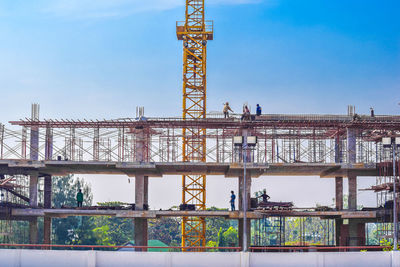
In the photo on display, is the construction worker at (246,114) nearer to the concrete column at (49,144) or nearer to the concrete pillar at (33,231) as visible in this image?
the concrete column at (49,144)

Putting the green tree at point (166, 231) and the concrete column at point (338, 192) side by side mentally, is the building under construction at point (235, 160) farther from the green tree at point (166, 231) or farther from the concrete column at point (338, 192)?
the green tree at point (166, 231)

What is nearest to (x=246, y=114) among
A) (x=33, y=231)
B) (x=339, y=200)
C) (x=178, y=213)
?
(x=178, y=213)

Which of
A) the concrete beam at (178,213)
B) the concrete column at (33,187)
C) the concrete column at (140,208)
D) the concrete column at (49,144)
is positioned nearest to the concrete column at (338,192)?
the concrete beam at (178,213)

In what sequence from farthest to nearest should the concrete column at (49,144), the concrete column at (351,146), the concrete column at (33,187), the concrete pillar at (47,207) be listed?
1. the concrete pillar at (47,207)
2. the concrete column at (49,144)
3. the concrete column at (33,187)
4. the concrete column at (351,146)

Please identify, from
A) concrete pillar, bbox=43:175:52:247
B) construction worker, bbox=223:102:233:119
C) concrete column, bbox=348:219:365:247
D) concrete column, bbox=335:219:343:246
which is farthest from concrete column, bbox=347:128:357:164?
concrete pillar, bbox=43:175:52:247

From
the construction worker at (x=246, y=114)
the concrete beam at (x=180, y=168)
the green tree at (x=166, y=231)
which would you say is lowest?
the green tree at (x=166, y=231)

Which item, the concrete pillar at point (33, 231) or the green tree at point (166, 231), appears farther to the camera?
the green tree at point (166, 231)

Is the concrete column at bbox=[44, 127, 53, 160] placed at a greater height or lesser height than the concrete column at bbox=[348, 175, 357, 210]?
greater

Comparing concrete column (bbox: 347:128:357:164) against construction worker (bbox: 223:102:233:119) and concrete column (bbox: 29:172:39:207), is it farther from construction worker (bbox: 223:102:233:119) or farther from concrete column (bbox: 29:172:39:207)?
concrete column (bbox: 29:172:39:207)

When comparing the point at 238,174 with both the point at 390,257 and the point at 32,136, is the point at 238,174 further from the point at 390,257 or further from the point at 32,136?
the point at 390,257

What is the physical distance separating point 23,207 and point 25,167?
3.96 metres

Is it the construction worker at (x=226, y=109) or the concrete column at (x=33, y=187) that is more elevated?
the construction worker at (x=226, y=109)

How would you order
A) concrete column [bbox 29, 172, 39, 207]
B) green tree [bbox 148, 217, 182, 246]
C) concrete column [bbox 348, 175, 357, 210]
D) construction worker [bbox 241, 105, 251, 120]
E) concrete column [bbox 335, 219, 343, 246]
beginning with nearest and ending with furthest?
construction worker [bbox 241, 105, 251, 120]
concrete column [bbox 348, 175, 357, 210]
concrete column [bbox 29, 172, 39, 207]
concrete column [bbox 335, 219, 343, 246]
green tree [bbox 148, 217, 182, 246]

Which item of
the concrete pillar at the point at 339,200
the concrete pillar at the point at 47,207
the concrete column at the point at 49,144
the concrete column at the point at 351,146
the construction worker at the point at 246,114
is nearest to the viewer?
→ the concrete column at the point at 351,146
